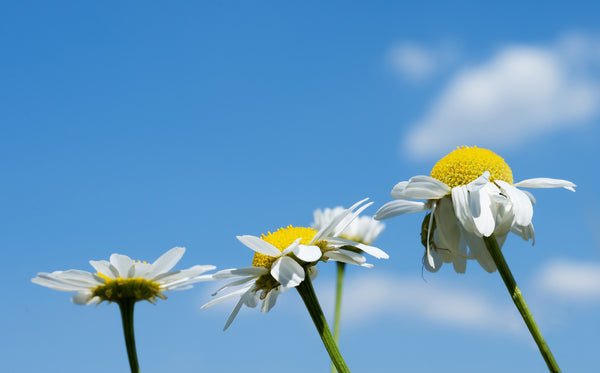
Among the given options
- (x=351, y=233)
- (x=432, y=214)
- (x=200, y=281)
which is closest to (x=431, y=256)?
(x=432, y=214)

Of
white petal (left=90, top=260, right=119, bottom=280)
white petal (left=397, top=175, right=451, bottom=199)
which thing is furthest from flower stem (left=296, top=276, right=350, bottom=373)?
white petal (left=90, top=260, right=119, bottom=280)

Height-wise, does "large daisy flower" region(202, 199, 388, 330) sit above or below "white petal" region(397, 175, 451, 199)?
below

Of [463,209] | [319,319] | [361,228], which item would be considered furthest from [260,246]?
[361,228]

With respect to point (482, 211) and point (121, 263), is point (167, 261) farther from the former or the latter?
point (482, 211)

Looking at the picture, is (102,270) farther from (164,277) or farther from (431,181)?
(431,181)

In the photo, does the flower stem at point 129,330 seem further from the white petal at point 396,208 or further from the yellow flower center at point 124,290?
the white petal at point 396,208

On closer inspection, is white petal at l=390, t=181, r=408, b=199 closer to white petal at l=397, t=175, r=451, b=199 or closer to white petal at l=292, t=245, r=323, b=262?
white petal at l=397, t=175, r=451, b=199

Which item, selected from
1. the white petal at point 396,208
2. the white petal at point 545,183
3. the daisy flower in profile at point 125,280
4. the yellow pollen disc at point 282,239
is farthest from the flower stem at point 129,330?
the white petal at point 545,183
